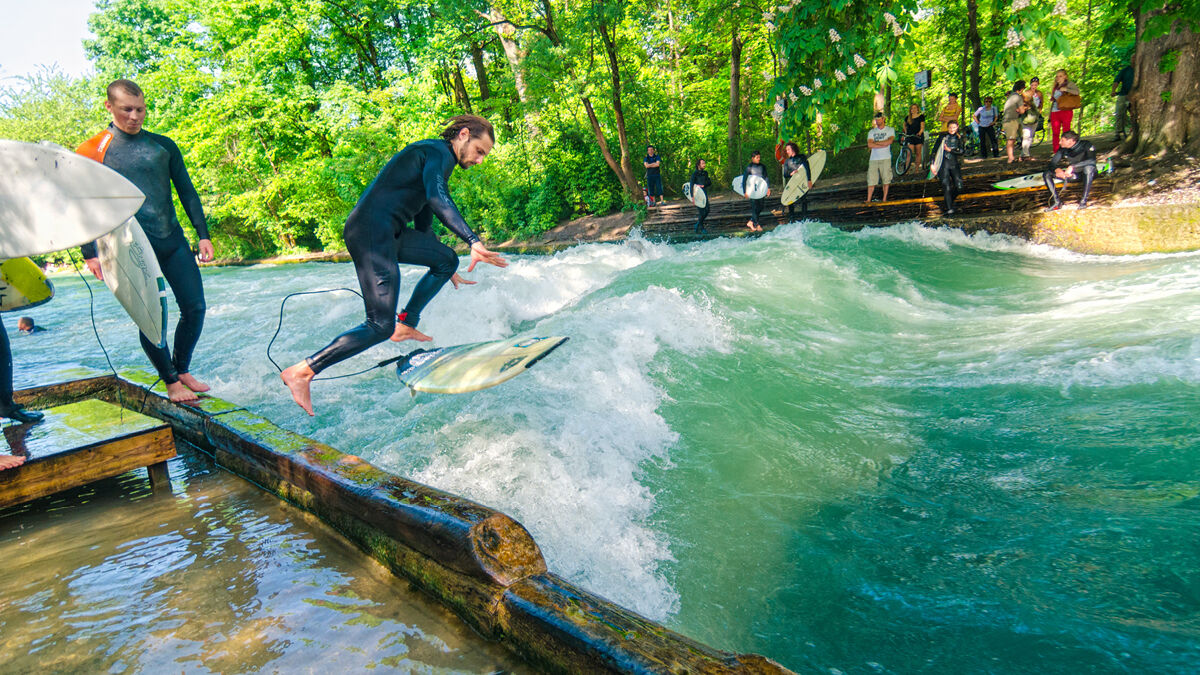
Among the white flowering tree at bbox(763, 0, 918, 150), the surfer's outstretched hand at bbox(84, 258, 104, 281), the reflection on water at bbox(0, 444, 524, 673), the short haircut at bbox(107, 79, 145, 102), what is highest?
the white flowering tree at bbox(763, 0, 918, 150)

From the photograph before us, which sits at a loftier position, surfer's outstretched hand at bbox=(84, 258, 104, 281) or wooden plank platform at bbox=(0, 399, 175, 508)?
surfer's outstretched hand at bbox=(84, 258, 104, 281)

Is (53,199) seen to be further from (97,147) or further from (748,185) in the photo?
(748,185)

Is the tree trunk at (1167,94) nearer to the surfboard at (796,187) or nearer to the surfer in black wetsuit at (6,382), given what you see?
the surfboard at (796,187)

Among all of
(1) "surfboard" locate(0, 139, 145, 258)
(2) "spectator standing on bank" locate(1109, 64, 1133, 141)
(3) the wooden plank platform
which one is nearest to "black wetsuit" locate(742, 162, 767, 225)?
(2) "spectator standing on bank" locate(1109, 64, 1133, 141)

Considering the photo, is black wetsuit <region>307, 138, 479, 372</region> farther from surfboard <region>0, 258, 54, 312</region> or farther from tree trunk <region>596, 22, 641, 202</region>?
tree trunk <region>596, 22, 641, 202</region>

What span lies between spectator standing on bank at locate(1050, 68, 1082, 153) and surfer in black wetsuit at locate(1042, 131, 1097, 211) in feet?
8.38

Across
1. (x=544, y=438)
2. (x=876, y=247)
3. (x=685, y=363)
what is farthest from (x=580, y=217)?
(x=544, y=438)

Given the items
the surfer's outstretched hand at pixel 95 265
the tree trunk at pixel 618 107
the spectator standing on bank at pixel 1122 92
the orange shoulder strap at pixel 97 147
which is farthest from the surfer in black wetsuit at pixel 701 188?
the surfer's outstretched hand at pixel 95 265

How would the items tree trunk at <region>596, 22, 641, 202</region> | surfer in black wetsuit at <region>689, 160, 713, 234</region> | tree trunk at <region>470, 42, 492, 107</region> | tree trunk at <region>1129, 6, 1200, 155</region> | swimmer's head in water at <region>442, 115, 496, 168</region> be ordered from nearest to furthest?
swimmer's head in water at <region>442, 115, 496, 168</region> → tree trunk at <region>1129, 6, 1200, 155</region> → surfer in black wetsuit at <region>689, 160, 713, 234</region> → tree trunk at <region>596, 22, 641, 202</region> → tree trunk at <region>470, 42, 492, 107</region>

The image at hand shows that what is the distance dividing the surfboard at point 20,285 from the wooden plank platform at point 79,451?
3.89 feet

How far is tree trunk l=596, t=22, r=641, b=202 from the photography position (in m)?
17.3

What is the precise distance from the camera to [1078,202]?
10.8 metres

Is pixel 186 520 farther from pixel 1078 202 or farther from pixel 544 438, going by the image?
pixel 1078 202

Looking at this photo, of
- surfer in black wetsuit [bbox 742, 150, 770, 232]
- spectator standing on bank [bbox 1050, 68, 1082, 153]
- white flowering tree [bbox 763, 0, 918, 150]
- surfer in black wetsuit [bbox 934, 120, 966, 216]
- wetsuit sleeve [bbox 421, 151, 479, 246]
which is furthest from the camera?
surfer in black wetsuit [bbox 742, 150, 770, 232]
